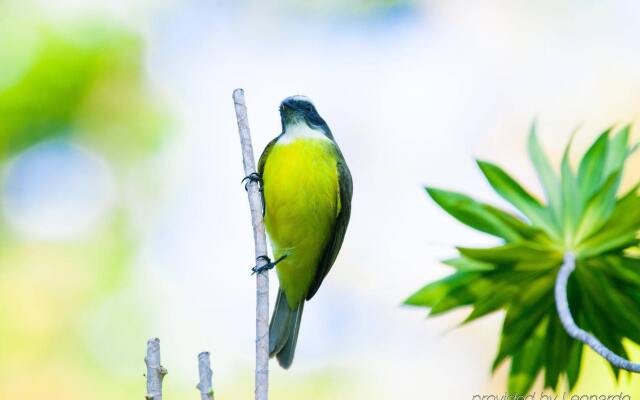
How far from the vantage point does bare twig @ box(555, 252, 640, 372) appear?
249 centimetres

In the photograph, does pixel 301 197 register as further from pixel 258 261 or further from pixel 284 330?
pixel 258 261

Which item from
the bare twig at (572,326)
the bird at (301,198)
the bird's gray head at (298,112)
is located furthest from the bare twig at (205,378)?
the bird's gray head at (298,112)

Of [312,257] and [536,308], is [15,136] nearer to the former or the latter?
[312,257]

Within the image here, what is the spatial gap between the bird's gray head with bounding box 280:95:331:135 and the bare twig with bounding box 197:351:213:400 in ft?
8.62

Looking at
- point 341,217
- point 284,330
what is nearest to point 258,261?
point 341,217

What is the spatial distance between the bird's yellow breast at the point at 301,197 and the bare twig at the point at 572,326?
4.83 ft

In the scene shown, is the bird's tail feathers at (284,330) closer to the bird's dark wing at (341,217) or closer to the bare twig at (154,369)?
the bird's dark wing at (341,217)

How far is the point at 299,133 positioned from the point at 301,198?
1.19 ft

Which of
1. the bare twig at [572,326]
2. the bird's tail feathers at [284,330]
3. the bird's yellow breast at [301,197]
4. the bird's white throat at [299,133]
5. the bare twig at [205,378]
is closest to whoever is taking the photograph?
the bare twig at [205,378]

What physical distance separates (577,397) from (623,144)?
3.42 feet

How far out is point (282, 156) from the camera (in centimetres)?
442

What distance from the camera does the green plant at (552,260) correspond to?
3285 mm

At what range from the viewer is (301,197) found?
14.5 ft

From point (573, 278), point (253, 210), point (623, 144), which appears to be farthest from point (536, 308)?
point (253, 210)
